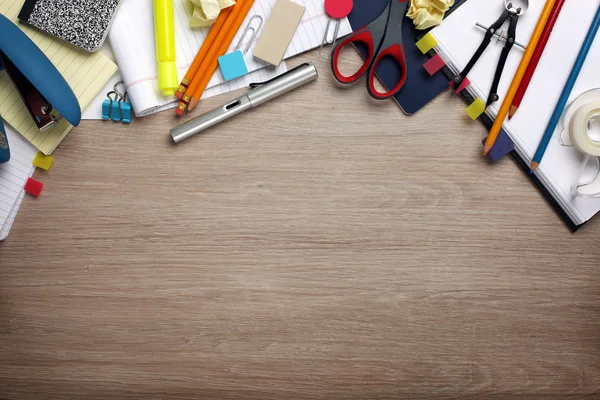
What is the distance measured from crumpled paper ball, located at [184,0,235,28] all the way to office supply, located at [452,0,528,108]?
0.31m

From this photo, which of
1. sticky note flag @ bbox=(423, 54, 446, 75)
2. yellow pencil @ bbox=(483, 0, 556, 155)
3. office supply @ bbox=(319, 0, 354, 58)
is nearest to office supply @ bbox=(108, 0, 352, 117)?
office supply @ bbox=(319, 0, 354, 58)

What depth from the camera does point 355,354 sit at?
69cm

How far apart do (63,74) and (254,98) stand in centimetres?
25

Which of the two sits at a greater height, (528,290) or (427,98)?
(427,98)

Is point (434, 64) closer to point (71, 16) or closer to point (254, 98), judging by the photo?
point (254, 98)

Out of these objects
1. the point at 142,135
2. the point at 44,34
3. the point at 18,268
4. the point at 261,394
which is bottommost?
the point at 261,394

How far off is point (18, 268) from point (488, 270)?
2.11 feet

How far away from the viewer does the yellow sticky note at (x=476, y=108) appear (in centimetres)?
64

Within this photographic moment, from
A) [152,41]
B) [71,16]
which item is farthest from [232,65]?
[71,16]

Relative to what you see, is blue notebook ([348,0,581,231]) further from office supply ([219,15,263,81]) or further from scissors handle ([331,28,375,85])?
office supply ([219,15,263,81])

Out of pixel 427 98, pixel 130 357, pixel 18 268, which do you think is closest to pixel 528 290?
pixel 427 98

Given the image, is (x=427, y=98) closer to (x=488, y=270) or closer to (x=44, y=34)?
(x=488, y=270)

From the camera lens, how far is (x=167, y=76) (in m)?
0.63

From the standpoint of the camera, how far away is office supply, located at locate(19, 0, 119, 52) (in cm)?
63
